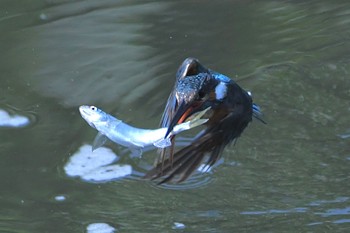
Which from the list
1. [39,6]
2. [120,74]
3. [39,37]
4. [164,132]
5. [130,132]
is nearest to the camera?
[164,132]

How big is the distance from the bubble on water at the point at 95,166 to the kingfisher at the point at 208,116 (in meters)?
0.50

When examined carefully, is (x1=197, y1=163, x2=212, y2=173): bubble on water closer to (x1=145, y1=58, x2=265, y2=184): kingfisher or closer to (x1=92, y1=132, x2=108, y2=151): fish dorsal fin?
(x1=145, y1=58, x2=265, y2=184): kingfisher

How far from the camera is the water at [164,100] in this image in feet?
9.57

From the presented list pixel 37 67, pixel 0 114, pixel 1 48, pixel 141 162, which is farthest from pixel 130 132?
pixel 1 48

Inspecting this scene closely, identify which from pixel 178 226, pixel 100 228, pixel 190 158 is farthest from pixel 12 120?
pixel 190 158

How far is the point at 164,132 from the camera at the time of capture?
2.34 meters

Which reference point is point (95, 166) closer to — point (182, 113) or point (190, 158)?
point (190, 158)

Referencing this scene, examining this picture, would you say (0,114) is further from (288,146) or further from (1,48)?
(288,146)

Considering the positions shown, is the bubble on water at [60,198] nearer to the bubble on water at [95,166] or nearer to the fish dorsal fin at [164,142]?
the bubble on water at [95,166]

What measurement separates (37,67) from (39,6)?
607 mm

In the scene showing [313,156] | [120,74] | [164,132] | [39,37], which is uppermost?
[39,37]

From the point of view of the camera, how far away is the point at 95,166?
3.14 metres

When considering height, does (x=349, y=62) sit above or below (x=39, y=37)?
below

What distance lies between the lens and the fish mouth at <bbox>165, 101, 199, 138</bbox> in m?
2.21
